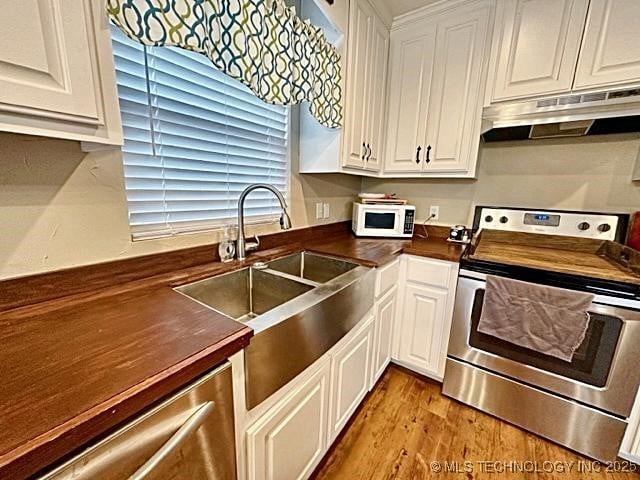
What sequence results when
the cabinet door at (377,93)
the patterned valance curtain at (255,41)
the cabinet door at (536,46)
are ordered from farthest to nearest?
the cabinet door at (377,93), the cabinet door at (536,46), the patterned valance curtain at (255,41)

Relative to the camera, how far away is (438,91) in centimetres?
172

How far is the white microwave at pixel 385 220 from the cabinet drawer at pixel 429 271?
38 cm

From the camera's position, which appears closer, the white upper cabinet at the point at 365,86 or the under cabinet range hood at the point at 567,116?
the under cabinet range hood at the point at 567,116

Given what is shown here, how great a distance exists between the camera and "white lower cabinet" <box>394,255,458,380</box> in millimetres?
1560

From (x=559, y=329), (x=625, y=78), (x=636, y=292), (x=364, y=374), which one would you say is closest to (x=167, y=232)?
(x=364, y=374)

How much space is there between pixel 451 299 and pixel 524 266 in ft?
1.35

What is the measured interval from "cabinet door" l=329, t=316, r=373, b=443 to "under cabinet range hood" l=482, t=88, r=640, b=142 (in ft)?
4.42

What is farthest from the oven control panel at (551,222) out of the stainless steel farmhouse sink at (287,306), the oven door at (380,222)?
the stainless steel farmhouse sink at (287,306)

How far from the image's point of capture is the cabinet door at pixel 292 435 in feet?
2.48

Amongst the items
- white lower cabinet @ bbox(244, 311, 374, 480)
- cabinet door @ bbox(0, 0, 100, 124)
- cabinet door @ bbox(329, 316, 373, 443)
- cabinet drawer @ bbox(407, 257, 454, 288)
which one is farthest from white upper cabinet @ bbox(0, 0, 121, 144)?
cabinet drawer @ bbox(407, 257, 454, 288)

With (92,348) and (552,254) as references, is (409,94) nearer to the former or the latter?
(552,254)

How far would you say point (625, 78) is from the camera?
121 centimetres

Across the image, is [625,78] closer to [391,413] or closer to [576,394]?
[576,394]

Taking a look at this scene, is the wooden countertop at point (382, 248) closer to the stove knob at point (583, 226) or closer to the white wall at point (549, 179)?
the white wall at point (549, 179)
